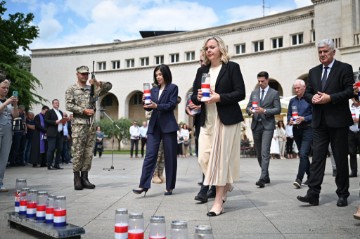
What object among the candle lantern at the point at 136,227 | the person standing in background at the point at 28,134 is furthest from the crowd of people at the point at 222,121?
the person standing in background at the point at 28,134

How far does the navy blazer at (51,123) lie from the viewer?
1410cm

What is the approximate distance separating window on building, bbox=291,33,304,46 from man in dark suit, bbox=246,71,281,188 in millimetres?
31630

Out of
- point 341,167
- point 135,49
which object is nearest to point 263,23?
point 135,49

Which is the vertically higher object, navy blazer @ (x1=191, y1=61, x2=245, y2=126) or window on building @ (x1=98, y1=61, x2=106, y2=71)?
window on building @ (x1=98, y1=61, x2=106, y2=71)

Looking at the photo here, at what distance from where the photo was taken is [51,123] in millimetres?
14117

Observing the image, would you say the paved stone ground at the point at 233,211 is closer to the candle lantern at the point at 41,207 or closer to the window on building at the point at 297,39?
the candle lantern at the point at 41,207

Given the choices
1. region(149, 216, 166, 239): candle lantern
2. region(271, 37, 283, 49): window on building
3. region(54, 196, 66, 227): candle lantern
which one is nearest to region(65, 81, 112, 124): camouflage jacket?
region(54, 196, 66, 227): candle lantern

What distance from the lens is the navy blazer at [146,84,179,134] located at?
23.5 ft

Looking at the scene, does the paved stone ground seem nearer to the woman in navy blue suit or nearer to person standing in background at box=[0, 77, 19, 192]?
the woman in navy blue suit

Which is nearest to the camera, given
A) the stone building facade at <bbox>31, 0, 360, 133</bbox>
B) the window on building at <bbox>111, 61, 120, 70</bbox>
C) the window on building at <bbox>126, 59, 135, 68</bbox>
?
the stone building facade at <bbox>31, 0, 360, 133</bbox>

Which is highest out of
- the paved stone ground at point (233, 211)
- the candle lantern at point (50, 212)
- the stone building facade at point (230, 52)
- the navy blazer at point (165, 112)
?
the stone building facade at point (230, 52)

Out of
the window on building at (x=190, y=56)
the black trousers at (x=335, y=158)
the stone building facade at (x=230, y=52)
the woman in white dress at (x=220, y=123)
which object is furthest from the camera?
the window on building at (x=190, y=56)

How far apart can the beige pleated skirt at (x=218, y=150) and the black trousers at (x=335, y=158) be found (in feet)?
4.41

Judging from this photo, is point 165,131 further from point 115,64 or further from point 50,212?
point 115,64
